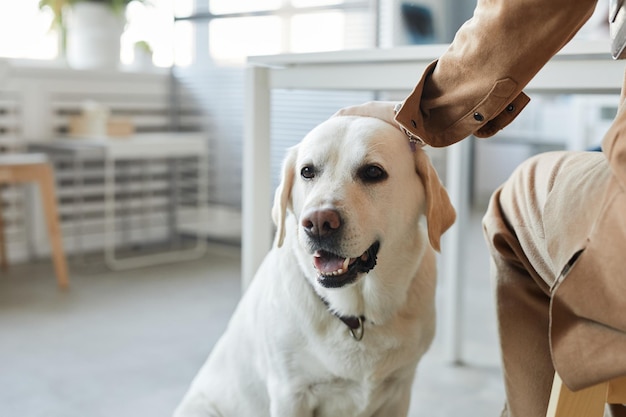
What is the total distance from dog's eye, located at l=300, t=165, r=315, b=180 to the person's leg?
1.07ft

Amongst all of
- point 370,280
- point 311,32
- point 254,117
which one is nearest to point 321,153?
point 370,280

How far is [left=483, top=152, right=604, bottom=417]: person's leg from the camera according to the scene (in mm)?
1125

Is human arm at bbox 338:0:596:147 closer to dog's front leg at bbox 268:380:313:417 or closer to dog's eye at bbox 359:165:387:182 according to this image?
dog's eye at bbox 359:165:387:182

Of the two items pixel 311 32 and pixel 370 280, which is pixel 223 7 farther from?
pixel 370 280

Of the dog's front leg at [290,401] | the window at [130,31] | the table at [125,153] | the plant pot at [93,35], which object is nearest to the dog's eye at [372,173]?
the dog's front leg at [290,401]

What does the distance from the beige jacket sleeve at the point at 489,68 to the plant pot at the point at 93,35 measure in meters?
3.39

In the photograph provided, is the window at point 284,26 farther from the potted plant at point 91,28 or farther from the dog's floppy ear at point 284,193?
the dog's floppy ear at point 284,193

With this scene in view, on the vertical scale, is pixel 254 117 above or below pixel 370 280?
above

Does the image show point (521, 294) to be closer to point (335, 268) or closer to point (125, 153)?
point (335, 268)

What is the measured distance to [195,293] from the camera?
3.23 metres

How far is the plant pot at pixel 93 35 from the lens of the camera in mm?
4023

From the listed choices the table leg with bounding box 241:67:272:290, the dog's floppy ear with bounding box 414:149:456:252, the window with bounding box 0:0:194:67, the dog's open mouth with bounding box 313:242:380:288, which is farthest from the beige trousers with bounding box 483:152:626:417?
the window with bounding box 0:0:194:67

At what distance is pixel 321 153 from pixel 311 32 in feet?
9.10

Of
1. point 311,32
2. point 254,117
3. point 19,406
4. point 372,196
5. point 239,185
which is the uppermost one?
point 311,32
